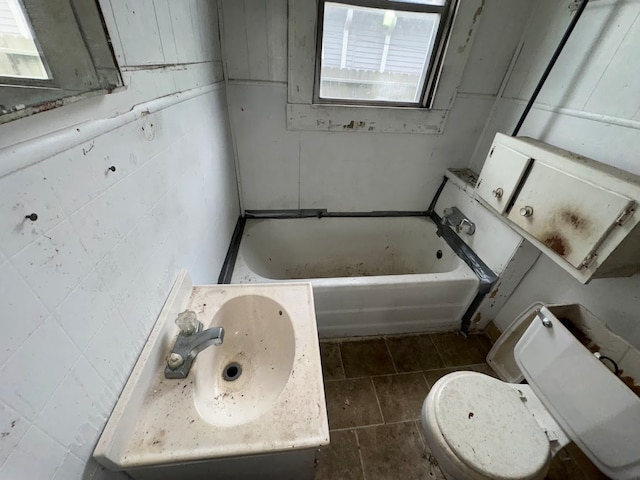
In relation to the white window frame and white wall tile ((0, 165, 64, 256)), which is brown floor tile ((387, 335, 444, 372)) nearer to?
the white window frame

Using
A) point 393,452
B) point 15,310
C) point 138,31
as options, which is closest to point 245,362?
point 15,310

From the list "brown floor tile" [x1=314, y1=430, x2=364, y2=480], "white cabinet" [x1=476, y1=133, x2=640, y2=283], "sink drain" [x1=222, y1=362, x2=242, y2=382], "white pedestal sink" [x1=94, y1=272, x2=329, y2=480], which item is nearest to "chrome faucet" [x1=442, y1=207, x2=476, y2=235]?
"white cabinet" [x1=476, y1=133, x2=640, y2=283]

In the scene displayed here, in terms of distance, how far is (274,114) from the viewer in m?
1.51

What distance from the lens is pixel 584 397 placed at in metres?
0.84

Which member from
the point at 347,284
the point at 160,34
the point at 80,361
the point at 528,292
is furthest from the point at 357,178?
the point at 80,361

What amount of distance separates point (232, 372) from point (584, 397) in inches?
44.4

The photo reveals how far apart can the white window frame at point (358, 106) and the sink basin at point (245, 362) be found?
1120 millimetres

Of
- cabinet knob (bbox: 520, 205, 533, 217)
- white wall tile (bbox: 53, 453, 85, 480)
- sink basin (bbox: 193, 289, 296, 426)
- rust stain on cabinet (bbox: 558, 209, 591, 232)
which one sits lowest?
sink basin (bbox: 193, 289, 296, 426)

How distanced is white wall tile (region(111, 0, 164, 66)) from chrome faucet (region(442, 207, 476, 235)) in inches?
64.1

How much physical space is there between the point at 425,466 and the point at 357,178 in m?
1.55

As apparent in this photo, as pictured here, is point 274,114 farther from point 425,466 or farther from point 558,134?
point 425,466

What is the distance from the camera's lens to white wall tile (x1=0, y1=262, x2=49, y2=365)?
0.32m

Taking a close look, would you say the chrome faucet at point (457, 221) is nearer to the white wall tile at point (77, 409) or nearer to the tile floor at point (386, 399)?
the tile floor at point (386, 399)

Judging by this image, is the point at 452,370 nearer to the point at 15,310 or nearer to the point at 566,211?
the point at 566,211
